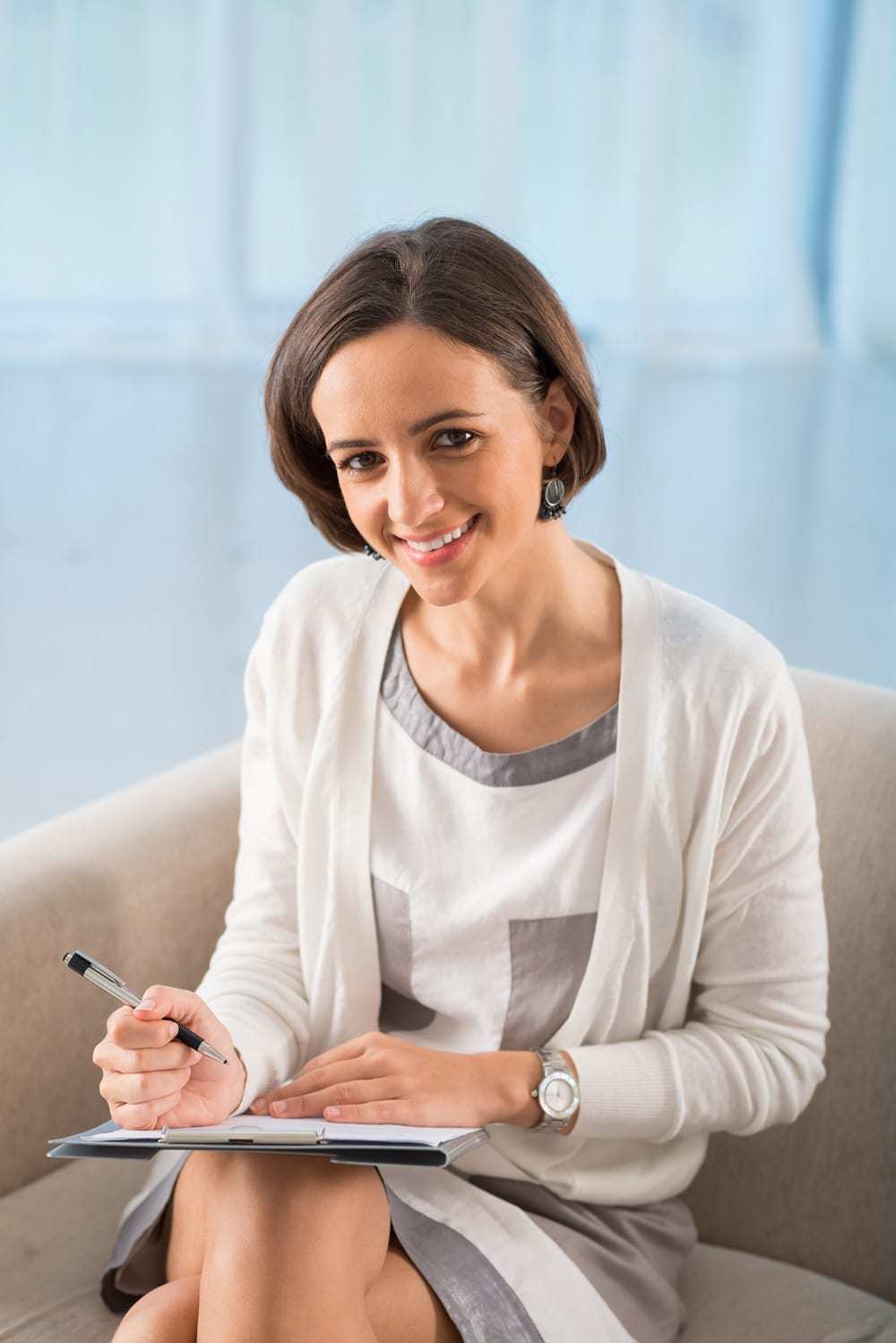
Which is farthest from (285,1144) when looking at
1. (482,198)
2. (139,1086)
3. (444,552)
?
(482,198)

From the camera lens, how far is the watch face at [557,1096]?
1.30m

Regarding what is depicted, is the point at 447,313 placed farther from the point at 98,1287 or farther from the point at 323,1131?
the point at 98,1287

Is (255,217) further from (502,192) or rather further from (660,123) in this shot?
(660,123)

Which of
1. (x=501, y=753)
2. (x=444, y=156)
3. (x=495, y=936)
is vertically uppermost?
(x=444, y=156)

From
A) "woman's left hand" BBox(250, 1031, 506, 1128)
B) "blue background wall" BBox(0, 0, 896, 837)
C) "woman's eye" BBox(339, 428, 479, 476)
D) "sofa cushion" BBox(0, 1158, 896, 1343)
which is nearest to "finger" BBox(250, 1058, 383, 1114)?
Answer: "woman's left hand" BBox(250, 1031, 506, 1128)

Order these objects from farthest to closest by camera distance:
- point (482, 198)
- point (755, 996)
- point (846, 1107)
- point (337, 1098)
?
1. point (482, 198)
2. point (846, 1107)
3. point (755, 996)
4. point (337, 1098)

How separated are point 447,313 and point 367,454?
0.14 meters

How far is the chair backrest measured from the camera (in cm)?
147

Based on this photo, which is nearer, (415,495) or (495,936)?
(415,495)

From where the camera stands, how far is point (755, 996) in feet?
4.47

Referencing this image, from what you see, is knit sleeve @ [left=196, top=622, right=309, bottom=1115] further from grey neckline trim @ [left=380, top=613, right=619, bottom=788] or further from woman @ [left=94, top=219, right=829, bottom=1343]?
grey neckline trim @ [left=380, top=613, right=619, bottom=788]

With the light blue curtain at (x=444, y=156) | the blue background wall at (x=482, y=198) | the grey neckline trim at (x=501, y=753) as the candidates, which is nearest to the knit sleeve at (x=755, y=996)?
the grey neckline trim at (x=501, y=753)

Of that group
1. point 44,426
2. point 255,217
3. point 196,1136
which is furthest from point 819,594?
point 255,217

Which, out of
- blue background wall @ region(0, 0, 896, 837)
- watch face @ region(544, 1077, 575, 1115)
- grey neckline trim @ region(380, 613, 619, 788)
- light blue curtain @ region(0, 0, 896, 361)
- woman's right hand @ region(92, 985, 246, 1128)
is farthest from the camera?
light blue curtain @ region(0, 0, 896, 361)
